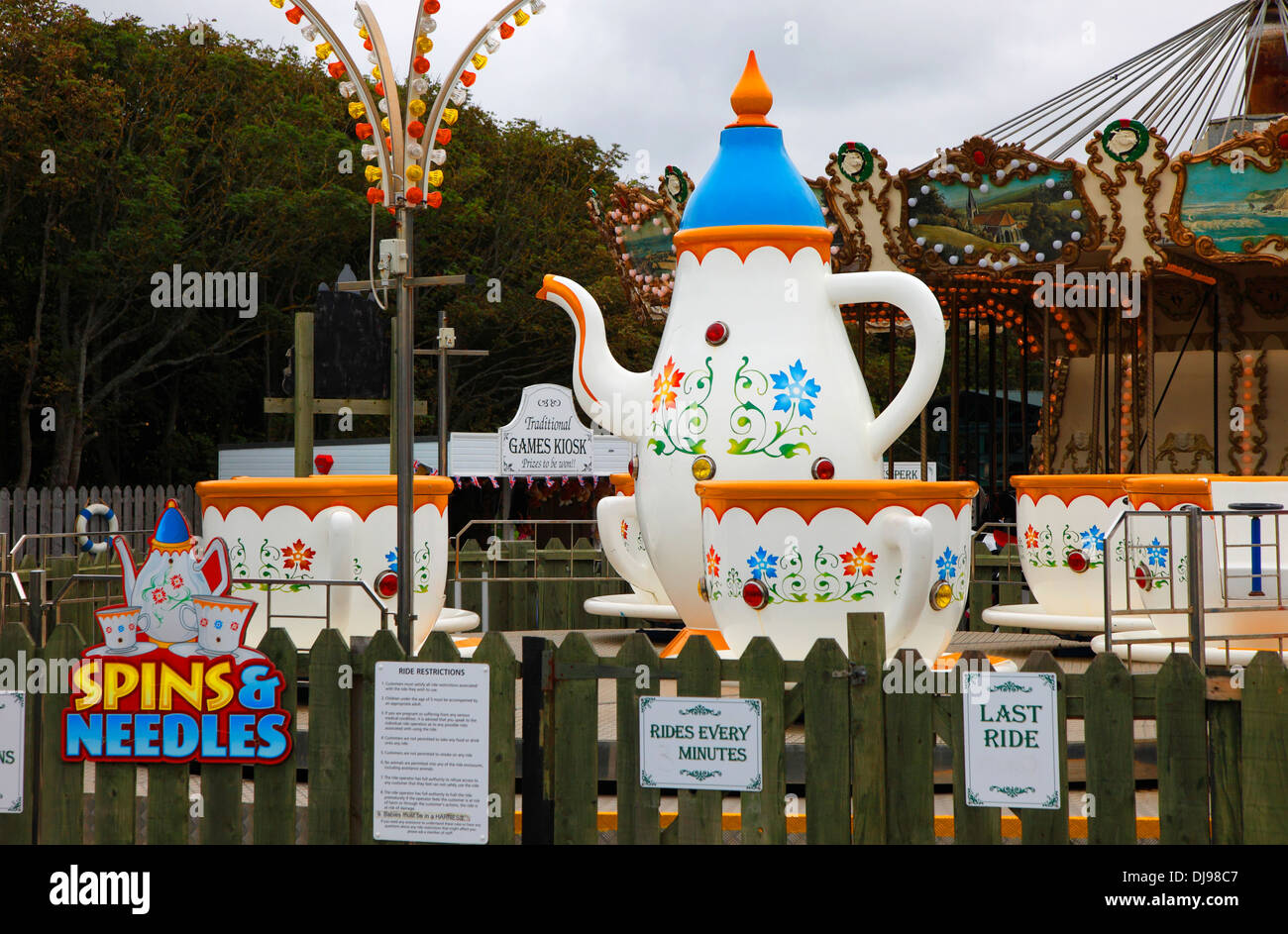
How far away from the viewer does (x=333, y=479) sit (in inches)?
329

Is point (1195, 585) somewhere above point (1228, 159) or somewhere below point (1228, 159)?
below

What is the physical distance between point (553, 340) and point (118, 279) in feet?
33.5

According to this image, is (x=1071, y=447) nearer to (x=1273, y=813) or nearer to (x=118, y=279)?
(x=1273, y=813)

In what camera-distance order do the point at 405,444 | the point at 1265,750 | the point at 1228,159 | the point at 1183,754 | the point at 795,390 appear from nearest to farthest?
the point at 1265,750 → the point at 1183,754 → the point at 405,444 → the point at 795,390 → the point at 1228,159

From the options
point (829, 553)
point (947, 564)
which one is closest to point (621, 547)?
point (829, 553)

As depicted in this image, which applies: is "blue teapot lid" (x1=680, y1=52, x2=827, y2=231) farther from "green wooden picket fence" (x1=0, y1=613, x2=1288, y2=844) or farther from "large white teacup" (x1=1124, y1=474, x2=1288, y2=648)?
"green wooden picket fence" (x1=0, y1=613, x2=1288, y2=844)

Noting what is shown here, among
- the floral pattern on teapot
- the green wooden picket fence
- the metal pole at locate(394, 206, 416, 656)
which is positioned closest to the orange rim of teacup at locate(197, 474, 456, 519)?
the floral pattern on teapot

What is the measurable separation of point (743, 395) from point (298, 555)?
8.83ft

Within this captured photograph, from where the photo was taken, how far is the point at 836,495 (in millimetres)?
7246

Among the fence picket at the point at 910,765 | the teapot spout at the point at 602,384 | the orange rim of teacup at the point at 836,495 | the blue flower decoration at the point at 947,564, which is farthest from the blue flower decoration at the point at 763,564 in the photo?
the fence picket at the point at 910,765

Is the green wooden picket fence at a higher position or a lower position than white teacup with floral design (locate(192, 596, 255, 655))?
lower

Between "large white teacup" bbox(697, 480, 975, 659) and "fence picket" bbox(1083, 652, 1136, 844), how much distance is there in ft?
6.41

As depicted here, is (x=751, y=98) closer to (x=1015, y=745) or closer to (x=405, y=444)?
(x=405, y=444)

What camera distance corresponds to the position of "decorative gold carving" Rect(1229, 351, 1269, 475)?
14047 mm
